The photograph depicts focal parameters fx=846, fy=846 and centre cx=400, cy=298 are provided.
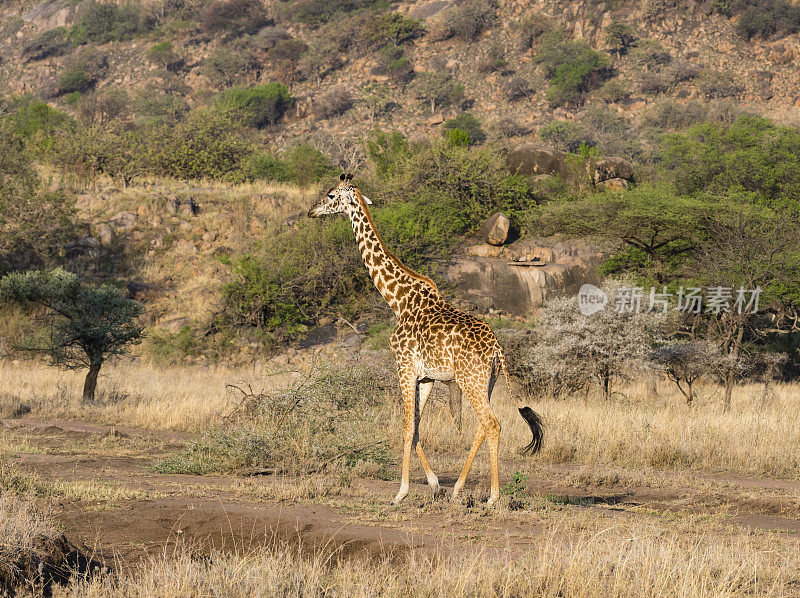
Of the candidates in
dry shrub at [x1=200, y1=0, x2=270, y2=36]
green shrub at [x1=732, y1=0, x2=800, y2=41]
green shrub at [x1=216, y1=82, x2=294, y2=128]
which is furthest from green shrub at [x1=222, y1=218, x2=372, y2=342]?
dry shrub at [x1=200, y1=0, x2=270, y2=36]

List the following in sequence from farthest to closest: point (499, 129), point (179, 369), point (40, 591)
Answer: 1. point (499, 129)
2. point (179, 369)
3. point (40, 591)

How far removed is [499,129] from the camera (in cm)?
6806

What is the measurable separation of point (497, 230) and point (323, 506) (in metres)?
22.9

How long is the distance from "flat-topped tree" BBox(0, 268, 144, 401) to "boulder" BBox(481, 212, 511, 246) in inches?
588

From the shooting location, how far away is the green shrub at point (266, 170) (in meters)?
38.2

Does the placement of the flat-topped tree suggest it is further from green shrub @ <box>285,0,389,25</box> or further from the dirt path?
green shrub @ <box>285,0,389,25</box>

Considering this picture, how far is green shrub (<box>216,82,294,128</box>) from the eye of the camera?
71375 mm

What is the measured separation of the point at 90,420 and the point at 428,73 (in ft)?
217

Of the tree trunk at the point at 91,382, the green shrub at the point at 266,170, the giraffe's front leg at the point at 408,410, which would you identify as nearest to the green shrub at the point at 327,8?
the green shrub at the point at 266,170

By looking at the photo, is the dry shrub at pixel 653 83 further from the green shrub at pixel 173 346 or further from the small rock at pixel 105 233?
the green shrub at pixel 173 346

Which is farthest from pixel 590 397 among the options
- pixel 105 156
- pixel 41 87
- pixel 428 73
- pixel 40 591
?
pixel 41 87

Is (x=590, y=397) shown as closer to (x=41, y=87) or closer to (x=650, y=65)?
(x=650, y=65)

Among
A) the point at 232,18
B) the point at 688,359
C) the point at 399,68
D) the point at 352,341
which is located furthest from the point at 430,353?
the point at 232,18

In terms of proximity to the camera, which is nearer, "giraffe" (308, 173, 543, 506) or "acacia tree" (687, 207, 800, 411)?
"giraffe" (308, 173, 543, 506)
